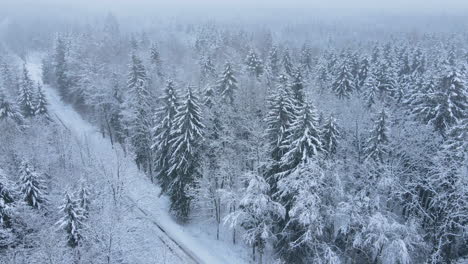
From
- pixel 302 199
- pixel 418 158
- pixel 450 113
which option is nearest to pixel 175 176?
pixel 302 199

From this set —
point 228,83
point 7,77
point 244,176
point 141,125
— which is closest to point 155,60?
point 228,83

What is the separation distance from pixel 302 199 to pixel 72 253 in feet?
50.4

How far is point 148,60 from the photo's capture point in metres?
59.9

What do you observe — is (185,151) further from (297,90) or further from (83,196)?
(297,90)

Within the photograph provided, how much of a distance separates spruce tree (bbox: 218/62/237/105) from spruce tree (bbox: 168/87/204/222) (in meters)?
11.6

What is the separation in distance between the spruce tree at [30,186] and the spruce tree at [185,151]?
10.5m

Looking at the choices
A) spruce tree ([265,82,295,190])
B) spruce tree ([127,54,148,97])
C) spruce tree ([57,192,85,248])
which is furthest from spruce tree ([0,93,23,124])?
spruce tree ([265,82,295,190])

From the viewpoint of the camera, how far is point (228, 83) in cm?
4172

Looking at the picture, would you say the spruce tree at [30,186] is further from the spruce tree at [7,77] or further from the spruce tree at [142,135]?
the spruce tree at [7,77]

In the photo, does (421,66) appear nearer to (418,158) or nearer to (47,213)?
Result: (418,158)

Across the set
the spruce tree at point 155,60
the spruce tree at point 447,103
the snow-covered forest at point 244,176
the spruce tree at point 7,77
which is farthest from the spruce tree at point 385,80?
the spruce tree at point 7,77

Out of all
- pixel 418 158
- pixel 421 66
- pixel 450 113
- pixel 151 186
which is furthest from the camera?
pixel 421 66

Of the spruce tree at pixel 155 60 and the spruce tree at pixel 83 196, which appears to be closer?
the spruce tree at pixel 83 196

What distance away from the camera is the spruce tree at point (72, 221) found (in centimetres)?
2270
